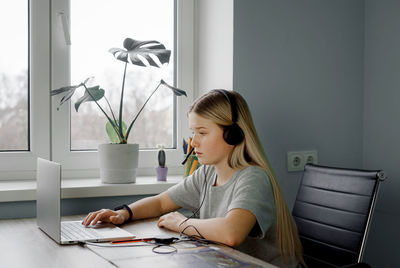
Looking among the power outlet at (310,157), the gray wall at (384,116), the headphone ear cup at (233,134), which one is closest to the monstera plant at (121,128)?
the headphone ear cup at (233,134)

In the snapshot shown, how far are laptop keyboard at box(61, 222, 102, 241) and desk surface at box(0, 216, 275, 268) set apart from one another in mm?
45

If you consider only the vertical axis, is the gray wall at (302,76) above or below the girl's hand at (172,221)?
above

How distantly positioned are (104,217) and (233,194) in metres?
0.43

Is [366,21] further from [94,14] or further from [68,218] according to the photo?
[68,218]

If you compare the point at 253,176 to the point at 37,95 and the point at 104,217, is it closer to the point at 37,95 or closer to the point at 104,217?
the point at 104,217

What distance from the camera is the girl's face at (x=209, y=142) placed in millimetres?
1565

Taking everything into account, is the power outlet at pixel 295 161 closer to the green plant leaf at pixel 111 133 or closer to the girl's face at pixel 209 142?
the girl's face at pixel 209 142

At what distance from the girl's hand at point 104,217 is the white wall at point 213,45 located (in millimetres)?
740

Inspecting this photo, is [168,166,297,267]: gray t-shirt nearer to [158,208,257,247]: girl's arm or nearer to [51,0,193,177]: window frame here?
[158,208,257,247]: girl's arm

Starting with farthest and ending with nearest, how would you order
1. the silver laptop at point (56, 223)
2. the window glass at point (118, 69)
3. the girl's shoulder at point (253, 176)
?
the window glass at point (118, 69), the girl's shoulder at point (253, 176), the silver laptop at point (56, 223)

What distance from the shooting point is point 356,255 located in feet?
5.00

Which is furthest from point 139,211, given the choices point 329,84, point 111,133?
point 329,84

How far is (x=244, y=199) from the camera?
1.42m

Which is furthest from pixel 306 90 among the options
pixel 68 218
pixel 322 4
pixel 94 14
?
pixel 68 218
